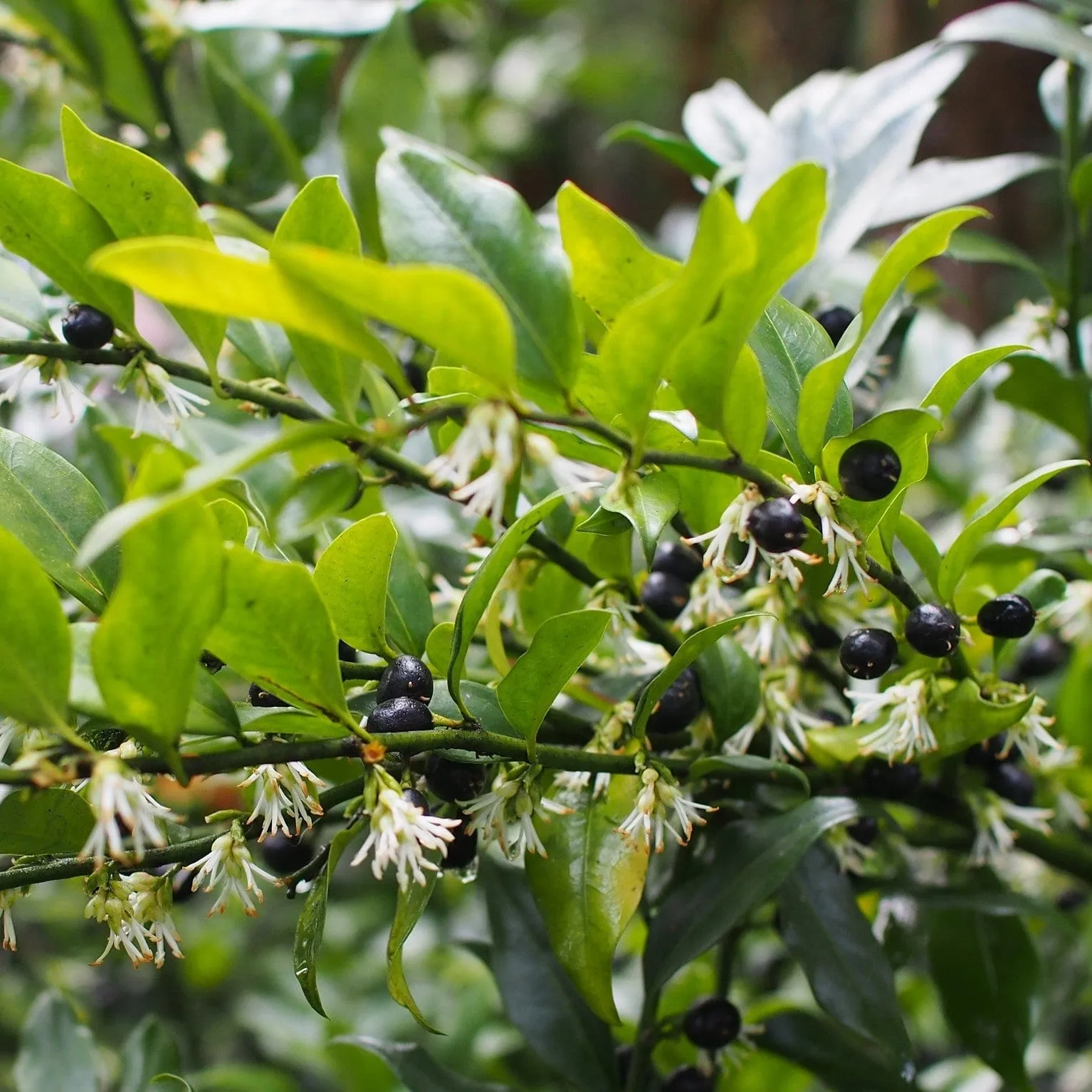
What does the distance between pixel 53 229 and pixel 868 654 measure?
1.73 feet

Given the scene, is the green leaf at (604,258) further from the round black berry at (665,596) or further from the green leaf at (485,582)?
the round black berry at (665,596)

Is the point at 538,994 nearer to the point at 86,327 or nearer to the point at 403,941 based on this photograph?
the point at 403,941

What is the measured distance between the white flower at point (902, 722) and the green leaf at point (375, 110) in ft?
2.22

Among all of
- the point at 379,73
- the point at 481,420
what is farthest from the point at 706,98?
the point at 481,420

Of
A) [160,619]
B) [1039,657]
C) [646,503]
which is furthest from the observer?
[1039,657]

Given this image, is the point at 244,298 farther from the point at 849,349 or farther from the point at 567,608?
the point at 567,608

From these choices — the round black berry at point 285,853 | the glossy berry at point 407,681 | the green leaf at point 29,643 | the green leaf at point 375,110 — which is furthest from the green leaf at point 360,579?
the green leaf at point 375,110

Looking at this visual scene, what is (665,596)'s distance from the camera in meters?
0.81

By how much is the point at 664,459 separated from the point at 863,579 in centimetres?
16

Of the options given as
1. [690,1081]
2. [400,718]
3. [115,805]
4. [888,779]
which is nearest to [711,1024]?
[690,1081]

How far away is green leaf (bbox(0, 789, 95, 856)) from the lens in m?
0.59

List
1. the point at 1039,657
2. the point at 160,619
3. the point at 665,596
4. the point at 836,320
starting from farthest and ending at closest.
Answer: the point at 1039,657 → the point at 836,320 → the point at 665,596 → the point at 160,619

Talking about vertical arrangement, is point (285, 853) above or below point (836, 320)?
below

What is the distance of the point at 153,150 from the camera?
1.32 meters
